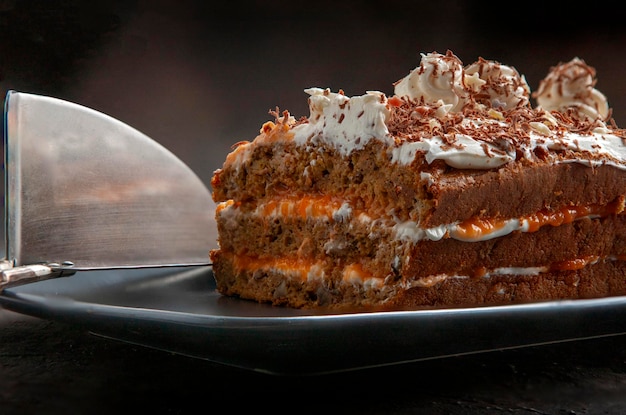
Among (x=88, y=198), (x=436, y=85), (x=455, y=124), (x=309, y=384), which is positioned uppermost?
(x=436, y=85)

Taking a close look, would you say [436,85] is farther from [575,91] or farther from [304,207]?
[575,91]

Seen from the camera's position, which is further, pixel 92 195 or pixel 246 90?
pixel 246 90

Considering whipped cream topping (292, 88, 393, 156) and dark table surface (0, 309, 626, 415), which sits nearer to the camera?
dark table surface (0, 309, 626, 415)

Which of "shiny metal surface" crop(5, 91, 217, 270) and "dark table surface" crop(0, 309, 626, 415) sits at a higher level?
"shiny metal surface" crop(5, 91, 217, 270)

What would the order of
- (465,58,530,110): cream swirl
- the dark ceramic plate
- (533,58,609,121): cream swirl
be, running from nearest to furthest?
the dark ceramic plate
(465,58,530,110): cream swirl
(533,58,609,121): cream swirl

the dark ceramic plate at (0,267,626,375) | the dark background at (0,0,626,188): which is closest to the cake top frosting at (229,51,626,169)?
the dark ceramic plate at (0,267,626,375)

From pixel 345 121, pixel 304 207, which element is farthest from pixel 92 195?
pixel 345 121

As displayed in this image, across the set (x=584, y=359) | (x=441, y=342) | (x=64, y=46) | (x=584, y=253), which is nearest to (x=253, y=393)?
(x=441, y=342)

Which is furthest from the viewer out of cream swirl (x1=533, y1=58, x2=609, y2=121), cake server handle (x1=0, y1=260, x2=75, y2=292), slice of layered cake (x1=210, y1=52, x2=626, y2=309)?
cream swirl (x1=533, y1=58, x2=609, y2=121)

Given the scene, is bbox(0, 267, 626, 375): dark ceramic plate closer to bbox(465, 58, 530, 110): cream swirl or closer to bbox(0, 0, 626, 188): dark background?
bbox(465, 58, 530, 110): cream swirl
